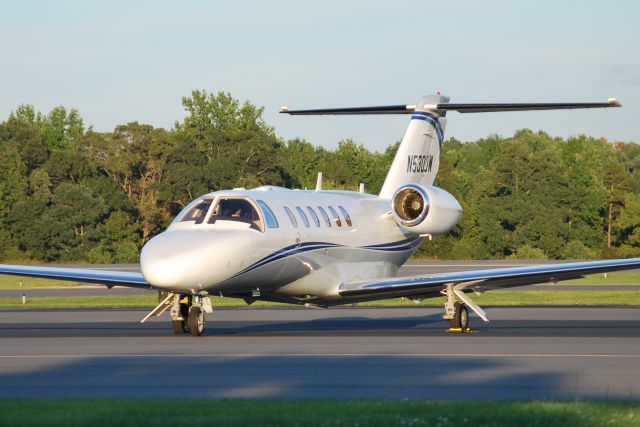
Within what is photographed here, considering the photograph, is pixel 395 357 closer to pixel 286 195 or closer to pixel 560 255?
pixel 286 195

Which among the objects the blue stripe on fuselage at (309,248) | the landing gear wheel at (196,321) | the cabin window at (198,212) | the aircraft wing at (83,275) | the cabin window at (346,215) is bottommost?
the landing gear wheel at (196,321)

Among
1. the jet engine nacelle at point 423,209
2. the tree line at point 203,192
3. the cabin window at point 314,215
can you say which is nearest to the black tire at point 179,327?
the cabin window at point 314,215

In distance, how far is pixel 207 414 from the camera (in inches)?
421

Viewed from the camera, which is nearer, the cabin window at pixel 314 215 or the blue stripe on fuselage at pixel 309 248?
the blue stripe on fuselage at pixel 309 248

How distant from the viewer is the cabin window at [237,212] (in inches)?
869

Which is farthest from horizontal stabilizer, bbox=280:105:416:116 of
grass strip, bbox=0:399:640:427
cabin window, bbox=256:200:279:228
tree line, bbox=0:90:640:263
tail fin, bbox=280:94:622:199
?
tree line, bbox=0:90:640:263

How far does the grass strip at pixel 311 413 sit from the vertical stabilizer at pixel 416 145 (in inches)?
716

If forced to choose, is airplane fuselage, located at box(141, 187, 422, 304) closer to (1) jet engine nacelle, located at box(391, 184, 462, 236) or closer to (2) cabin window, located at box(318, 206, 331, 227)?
(2) cabin window, located at box(318, 206, 331, 227)

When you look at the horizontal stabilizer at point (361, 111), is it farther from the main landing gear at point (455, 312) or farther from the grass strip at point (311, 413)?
the grass strip at point (311, 413)

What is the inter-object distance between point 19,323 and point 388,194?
30.8ft

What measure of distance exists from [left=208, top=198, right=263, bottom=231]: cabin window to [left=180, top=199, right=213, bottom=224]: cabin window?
158mm

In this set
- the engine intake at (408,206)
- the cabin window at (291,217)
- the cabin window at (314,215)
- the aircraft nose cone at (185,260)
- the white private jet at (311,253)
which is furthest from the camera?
the engine intake at (408,206)

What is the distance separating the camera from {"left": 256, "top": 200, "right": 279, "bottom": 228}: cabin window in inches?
886

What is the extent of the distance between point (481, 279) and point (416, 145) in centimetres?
714
